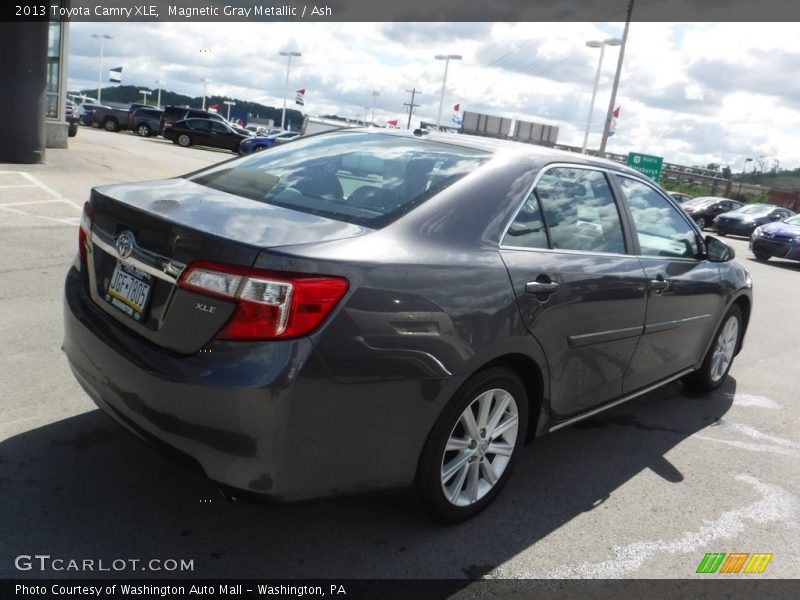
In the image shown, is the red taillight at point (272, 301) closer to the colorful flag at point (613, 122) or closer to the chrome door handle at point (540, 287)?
the chrome door handle at point (540, 287)

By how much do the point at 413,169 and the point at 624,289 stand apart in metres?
1.34

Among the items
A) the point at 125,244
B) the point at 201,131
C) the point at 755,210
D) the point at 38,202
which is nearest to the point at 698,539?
the point at 125,244

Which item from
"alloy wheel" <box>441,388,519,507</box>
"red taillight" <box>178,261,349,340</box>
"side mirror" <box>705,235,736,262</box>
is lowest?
"alloy wheel" <box>441,388,519,507</box>

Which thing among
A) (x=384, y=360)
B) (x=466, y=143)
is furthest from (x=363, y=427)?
(x=466, y=143)

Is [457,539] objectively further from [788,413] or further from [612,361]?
[788,413]

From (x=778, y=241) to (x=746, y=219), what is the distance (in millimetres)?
10279

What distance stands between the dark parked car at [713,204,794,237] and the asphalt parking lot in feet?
77.9

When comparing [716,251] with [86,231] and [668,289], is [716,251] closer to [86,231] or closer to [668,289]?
[668,289]

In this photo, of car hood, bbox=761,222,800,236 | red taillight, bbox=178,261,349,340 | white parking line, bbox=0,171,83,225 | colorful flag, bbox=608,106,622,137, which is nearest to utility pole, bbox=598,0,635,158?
colorful flag, bbox=608,106,622,137

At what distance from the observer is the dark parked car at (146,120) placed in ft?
122

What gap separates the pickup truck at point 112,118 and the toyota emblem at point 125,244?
39257 mm

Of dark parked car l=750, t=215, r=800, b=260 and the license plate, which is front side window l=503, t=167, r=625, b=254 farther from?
dark parked car l=750, t=215, r=800, b=260

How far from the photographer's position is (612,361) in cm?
391

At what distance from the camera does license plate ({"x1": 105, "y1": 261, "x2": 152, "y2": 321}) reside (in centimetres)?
273
